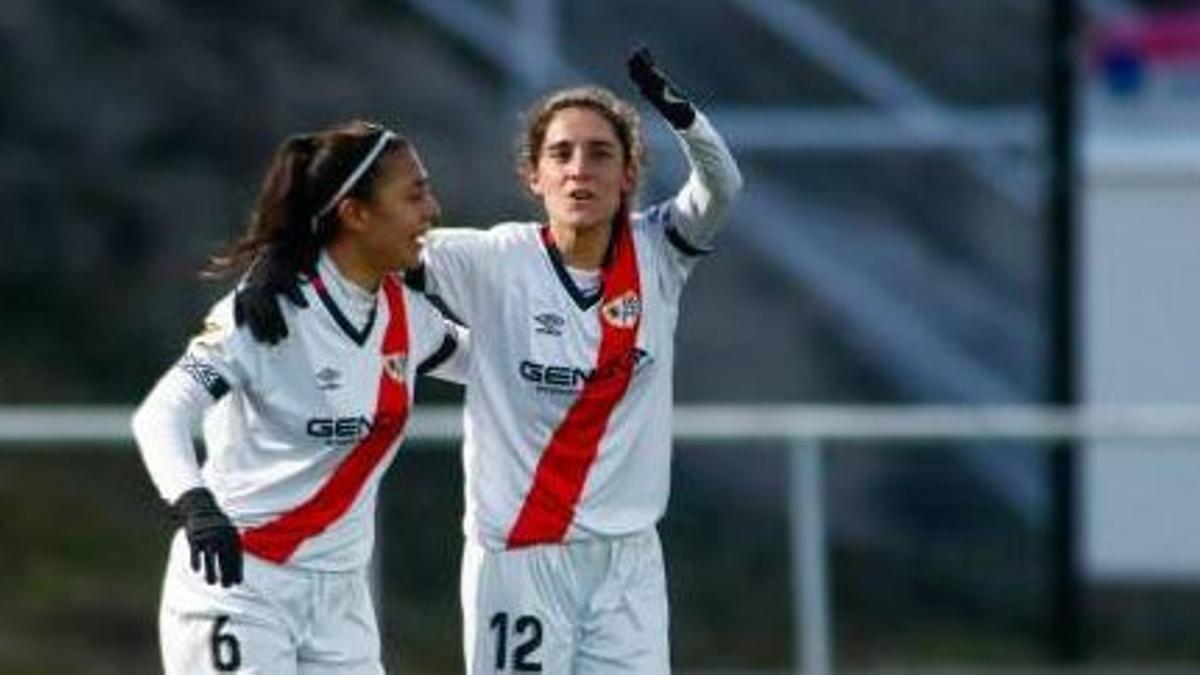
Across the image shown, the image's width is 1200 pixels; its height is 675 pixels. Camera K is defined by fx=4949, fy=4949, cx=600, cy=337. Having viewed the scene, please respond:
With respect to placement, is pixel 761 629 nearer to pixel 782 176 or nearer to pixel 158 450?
pixel 782 176

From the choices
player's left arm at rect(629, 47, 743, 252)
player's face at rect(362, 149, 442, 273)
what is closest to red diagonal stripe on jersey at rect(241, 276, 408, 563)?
player's face at rect(362, 149, 442, 273)

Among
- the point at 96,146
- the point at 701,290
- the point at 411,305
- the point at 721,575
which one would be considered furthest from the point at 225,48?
the point at 411,305

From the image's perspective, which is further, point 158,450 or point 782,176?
point 782,176

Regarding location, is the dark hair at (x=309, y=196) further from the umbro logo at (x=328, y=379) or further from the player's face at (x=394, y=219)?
the umbro logo at (x=328, y=379)

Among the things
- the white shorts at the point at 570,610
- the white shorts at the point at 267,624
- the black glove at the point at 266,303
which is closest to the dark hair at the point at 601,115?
the black glove at the point at 266,303

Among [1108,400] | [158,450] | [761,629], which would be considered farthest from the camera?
[1108,400]

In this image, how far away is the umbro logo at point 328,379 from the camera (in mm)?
9773

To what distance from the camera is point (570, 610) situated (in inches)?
398

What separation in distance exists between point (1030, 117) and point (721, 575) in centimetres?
259

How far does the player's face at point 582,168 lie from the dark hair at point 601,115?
0.01m

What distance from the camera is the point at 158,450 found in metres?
9.69

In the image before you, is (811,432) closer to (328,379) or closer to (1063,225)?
(1063,225)

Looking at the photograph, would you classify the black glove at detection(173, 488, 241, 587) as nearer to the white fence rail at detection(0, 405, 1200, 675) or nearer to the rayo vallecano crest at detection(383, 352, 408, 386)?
the rayo vallecano crest at detection(383, 352, 408, 386)

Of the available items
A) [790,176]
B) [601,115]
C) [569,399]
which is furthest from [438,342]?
[790,176]
